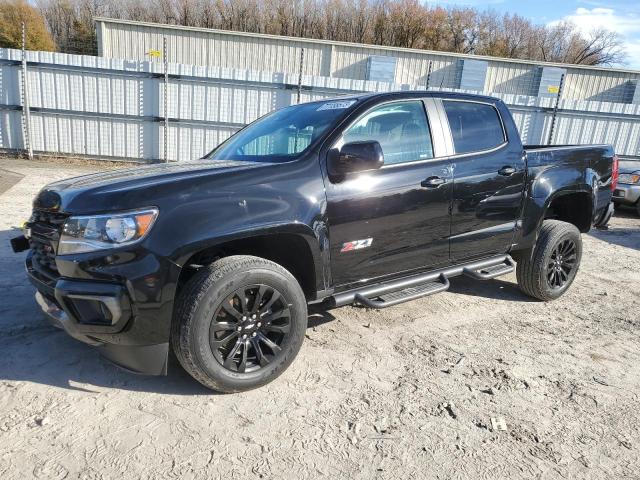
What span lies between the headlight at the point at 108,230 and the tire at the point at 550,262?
11.2ft

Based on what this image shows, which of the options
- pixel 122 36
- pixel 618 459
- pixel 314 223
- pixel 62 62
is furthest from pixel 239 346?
pixel 122 36

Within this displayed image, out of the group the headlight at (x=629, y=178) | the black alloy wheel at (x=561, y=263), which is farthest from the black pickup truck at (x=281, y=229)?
the headlight at (x=629, y=178)

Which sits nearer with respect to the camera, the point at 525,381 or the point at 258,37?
the point at 525,381

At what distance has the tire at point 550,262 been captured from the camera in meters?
4.31

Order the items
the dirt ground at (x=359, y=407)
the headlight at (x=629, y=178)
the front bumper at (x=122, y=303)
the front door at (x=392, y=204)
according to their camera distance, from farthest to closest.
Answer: the headlight at (x=629, y=178) → the front door at (x=392, y=204) → the front bumper at (x=122, y=303) → the dirt ground at (x=359, y=407)

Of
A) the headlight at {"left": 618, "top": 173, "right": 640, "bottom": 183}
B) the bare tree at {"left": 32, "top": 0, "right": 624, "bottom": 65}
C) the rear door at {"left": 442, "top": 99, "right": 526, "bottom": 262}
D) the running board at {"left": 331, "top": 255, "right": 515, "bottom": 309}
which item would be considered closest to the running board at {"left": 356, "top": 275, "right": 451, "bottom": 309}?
the running board at {"left": 331, "top": 255, "right": 515, "bottom": 309}

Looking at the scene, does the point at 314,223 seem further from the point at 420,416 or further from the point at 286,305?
the point at 420,416

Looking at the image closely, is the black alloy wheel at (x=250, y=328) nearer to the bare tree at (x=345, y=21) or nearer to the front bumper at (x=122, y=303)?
the front bumper at (x=122, y=303)

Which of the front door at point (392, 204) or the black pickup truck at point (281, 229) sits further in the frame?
the front door at point (392, 204)

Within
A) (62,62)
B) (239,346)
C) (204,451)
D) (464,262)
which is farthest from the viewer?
(62,62)

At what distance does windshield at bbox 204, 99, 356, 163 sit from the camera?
320 centimetres

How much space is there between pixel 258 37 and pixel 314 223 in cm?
2242

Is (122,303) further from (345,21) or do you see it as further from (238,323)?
(345,21)

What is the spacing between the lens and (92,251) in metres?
2.40
